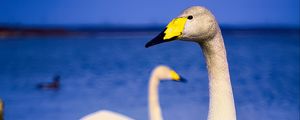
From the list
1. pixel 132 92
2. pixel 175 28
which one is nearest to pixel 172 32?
pixel 175 28

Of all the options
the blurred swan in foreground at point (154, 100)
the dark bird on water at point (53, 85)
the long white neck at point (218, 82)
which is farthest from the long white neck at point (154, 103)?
the dark bird on water at point (53, 85)

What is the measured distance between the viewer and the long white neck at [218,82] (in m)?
2.64

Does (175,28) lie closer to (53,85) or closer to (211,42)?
(211,42)

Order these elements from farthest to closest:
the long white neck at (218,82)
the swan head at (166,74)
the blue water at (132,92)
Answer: the blue water at (132,92), the swan head at (166,74), the long white neck at (218,82)

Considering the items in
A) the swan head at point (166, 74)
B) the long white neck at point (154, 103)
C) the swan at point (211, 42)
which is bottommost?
the long white neck at point (154, 103)

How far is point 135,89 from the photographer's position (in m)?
13.2

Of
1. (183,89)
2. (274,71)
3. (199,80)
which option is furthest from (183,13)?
(274,71)

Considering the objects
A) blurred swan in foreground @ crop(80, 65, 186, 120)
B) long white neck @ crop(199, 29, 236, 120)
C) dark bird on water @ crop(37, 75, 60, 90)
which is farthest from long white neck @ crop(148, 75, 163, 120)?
dark bird on water @ crop(37, 75, 60, 90)

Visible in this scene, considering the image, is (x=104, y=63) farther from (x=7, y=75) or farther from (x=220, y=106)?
(x=220, y=106)

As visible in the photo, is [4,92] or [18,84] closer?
[4,92]

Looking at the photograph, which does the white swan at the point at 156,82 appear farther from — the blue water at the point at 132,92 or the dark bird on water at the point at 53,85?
the dark bird on water at the point at 53,85

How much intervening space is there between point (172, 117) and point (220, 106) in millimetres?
6211

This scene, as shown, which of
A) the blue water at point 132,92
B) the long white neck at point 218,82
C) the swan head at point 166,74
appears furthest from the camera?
the blue water at point 132,92

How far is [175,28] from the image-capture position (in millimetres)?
2512
